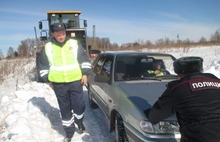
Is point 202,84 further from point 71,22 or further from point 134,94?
point 71,22

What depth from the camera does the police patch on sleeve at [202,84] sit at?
1507 mm

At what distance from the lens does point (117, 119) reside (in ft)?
9.28

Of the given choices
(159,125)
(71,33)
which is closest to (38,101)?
(159,125)

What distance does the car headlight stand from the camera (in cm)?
207

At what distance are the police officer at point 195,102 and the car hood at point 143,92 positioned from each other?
0.69m

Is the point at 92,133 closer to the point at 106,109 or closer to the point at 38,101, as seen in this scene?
the point at 106,109

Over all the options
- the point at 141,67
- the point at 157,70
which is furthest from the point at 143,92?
the point at 157,70

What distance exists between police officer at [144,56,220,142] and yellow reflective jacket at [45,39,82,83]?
6.00ft

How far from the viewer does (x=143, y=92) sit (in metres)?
2.74

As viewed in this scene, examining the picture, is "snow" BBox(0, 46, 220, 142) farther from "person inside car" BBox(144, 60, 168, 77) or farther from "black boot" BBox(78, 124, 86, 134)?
"person inside car" BBox(144, 60, 168, 77)

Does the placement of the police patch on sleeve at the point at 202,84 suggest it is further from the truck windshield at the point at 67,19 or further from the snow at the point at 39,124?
the truck windshield at the point at 67,19

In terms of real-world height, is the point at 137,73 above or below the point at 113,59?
below

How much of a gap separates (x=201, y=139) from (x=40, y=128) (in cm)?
299

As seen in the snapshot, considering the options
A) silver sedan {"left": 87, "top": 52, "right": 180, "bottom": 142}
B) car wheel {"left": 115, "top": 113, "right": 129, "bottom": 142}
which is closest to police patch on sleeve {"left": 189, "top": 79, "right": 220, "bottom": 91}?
silver sedan {"left": 87, "top": 52, "right": 180, "bottom": 142}
